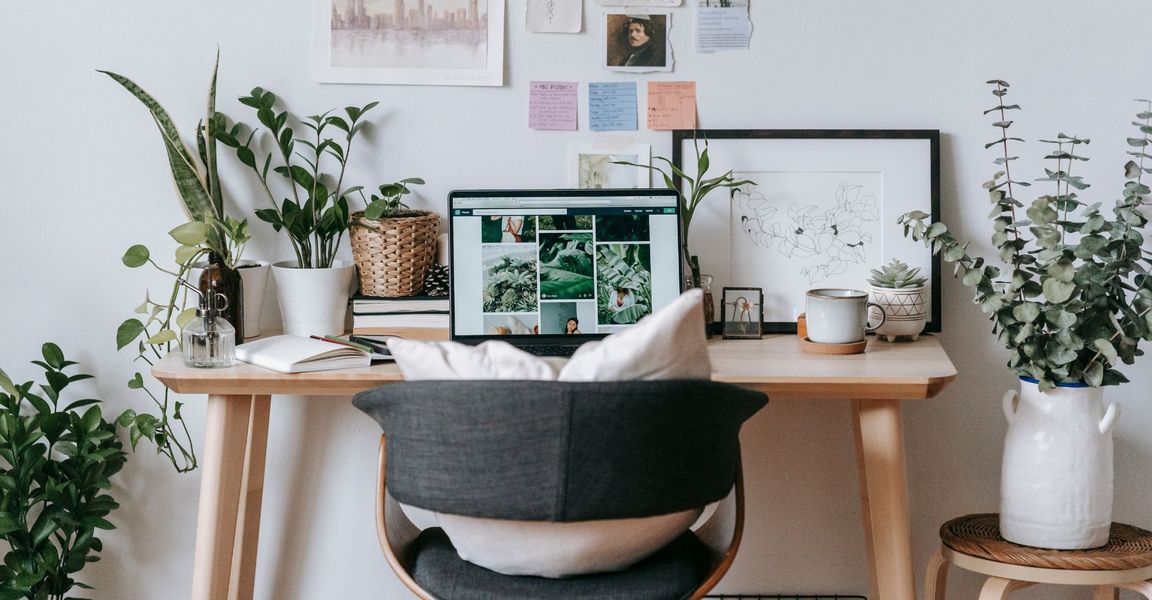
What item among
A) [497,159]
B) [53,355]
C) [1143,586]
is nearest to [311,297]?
[497,159]

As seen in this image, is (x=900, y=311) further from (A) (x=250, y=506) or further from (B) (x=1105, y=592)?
(A) (x=250, y=506)

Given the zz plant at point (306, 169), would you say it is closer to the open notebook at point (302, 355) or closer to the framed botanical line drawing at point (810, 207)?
the open notebook at point (302, 355)

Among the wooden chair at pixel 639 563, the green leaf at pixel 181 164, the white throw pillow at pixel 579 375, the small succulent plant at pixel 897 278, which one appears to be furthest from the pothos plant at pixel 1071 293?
the green leaf at pixel 181 164

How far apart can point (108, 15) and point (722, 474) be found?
5.01ft

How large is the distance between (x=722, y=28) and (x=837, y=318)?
0.63m

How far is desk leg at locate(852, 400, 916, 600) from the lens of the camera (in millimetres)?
1657

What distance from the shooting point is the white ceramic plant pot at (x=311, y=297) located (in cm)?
192

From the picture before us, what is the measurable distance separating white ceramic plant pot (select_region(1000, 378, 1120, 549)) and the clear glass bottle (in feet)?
4.46

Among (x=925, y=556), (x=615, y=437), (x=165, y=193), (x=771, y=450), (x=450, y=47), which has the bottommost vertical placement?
(x=925, y=556)

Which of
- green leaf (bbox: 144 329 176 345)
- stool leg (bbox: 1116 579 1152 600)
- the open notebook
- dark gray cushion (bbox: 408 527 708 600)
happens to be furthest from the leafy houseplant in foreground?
stool leg (bbox: 1116 579 1152 600)

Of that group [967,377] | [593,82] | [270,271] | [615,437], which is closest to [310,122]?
[270,271]

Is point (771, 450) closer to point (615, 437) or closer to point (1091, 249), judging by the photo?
point (1091, 249)

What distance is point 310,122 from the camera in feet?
6.75

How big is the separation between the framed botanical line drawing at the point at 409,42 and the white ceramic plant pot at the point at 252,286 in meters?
0.40
